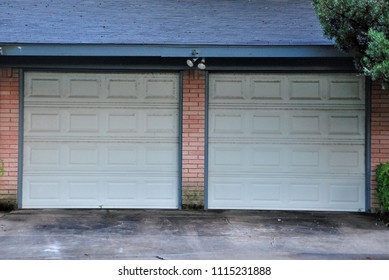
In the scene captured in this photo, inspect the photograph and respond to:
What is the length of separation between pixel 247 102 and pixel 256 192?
165cm

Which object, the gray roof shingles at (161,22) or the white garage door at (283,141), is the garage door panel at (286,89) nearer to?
the white garage door at (283,141)

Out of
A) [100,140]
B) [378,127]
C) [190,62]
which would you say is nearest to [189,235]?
[100,140]

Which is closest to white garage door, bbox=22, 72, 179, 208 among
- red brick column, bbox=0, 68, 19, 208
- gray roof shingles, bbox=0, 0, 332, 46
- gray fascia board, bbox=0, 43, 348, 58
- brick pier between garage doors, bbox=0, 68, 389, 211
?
brick pier between garage doors, bbox=0, 68, 389, 211

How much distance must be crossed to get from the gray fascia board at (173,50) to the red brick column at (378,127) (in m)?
1.45

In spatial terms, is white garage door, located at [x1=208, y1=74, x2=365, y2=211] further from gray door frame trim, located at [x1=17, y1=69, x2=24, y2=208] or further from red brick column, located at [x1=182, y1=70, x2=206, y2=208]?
gray door frame trim, located at [x1=17, y1=69, x2=24, y2=208]

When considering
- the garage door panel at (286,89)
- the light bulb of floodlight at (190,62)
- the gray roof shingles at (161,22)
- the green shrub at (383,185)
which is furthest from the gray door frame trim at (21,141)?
the green shrub at (383,185)

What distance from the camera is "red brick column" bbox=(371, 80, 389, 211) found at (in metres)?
8.82

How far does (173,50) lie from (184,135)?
1.68m

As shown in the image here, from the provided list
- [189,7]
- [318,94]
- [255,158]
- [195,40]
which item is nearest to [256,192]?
[255,158]

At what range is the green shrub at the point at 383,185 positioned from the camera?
26.1ft

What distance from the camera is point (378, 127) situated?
29.0ft

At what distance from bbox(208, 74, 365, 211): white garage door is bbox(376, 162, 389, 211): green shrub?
0.61 m

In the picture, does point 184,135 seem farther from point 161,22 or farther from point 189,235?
point 189,235

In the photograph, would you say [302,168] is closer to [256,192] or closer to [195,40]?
[256,192]
